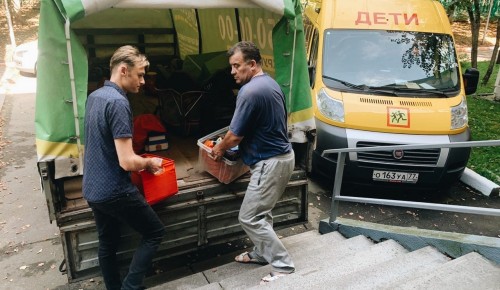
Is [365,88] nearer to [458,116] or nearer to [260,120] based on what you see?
[458,116]

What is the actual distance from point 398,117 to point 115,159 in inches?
144

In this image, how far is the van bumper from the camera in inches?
199

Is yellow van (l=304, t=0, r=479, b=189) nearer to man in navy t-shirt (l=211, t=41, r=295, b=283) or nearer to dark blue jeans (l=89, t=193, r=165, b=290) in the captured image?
man in navy t-shirt (l=211, t=41, r=295, b=283)

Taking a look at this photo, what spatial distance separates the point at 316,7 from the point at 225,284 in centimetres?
484

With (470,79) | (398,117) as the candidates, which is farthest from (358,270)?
(470,79)

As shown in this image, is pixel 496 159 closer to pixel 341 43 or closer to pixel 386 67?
pixel 386 67

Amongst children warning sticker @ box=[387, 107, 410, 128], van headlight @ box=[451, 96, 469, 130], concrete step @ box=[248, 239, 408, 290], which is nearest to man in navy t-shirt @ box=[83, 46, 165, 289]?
concrete step @ box=[248, 239, 408, 290]

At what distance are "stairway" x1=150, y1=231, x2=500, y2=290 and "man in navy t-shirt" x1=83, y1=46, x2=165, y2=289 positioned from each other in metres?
0.68

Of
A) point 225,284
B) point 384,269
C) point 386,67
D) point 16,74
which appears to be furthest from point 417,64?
point 16,74

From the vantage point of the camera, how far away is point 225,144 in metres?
3.29

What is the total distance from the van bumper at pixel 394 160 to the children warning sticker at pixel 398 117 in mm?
140

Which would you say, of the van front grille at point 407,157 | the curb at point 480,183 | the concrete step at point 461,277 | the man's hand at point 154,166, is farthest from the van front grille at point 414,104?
the man's hand at point 154,166

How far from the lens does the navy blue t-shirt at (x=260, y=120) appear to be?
307 cm

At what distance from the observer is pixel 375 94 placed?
5.38 metres
